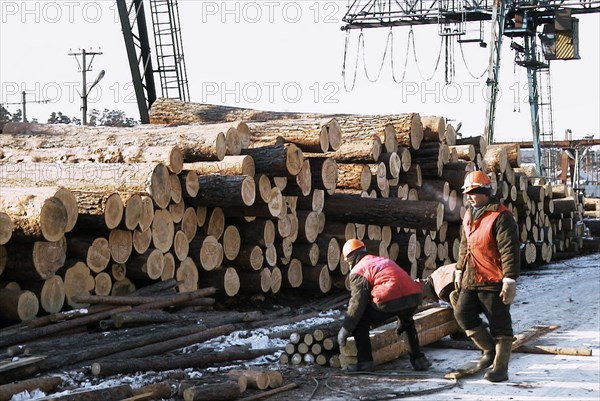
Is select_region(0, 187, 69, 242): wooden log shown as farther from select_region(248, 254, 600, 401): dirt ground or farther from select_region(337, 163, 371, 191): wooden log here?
select_region(337, 163, 371, 191): wooden log

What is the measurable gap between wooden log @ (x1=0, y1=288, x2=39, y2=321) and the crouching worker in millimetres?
3110

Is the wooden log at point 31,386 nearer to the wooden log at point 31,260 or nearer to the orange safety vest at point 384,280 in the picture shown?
the wooden log at point 31,260

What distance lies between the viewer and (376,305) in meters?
7.89

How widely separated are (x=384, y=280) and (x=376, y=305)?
243mm

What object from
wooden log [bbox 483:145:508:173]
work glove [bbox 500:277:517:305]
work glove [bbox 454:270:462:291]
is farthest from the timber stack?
work glove [bbox 500:277:517:305]

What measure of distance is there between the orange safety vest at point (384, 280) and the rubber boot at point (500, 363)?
957mm

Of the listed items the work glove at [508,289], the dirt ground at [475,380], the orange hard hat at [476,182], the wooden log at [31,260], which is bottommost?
the dirt ground at [475,380]

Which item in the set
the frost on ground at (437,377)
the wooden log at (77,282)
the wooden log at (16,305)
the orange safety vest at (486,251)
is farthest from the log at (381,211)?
the wooden log at (16,305)

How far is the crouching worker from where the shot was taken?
7848mm

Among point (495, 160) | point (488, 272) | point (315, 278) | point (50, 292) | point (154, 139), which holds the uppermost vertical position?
point (154, 139)

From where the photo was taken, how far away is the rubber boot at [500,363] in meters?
7.48

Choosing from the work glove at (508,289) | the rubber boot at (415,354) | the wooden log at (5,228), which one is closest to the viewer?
the work glove at (508,289)

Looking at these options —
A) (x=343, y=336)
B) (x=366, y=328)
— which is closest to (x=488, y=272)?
(x=366, y=328)

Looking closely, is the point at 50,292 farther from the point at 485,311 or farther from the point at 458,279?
the point at 485,311
